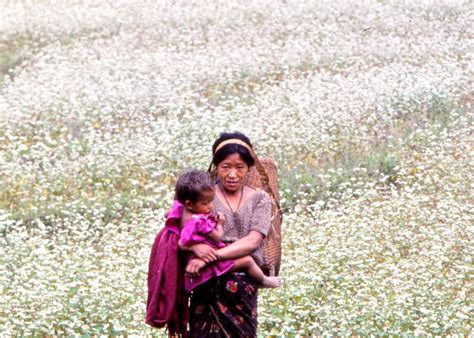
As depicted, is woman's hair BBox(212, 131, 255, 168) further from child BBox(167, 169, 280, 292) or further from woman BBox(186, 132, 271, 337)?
child BBox(167, 169, 280, 292)

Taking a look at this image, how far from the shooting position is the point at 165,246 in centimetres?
591

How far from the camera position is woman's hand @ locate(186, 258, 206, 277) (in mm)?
5773

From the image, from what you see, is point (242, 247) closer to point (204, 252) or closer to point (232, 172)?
point (204, 252)

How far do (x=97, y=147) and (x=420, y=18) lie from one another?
32.1 ft

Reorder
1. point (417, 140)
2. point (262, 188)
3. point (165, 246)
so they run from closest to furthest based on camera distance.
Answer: point (165, 246), point (262, 188), point (417, 140)

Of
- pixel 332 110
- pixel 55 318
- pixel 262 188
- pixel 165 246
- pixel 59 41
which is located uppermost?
pixel 59 41

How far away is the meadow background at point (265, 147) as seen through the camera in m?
8.79

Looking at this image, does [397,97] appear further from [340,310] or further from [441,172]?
[340,310]

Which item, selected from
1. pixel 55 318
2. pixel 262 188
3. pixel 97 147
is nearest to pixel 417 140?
pixel 97 147

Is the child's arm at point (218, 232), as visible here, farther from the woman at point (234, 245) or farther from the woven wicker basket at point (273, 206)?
the woven wicker basket at point (273, 206)

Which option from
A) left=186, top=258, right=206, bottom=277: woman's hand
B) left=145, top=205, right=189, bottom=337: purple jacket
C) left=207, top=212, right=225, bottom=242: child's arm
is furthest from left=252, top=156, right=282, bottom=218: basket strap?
left=186, top=258, right=206, bottom=277: woman's hand

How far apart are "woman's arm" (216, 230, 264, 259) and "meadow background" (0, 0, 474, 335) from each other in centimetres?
221

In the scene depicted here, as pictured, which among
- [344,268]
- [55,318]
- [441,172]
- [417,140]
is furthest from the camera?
[417,140]

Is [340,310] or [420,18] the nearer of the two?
[340,310]
